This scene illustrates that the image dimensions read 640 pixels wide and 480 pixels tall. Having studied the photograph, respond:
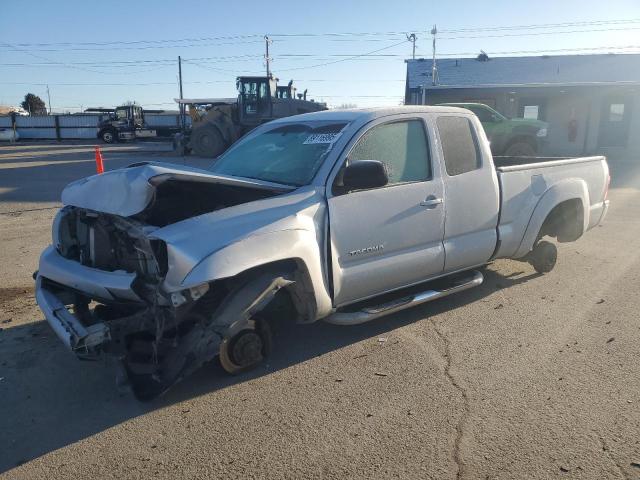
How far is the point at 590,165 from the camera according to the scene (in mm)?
6254

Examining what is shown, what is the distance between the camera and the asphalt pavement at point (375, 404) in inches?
113

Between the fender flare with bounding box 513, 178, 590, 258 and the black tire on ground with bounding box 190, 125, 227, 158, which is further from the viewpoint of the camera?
the black tire on ground with bounding box 190, 125, 227, 158

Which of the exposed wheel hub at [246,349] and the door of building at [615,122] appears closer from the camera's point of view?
the exposed wheel hub at [246,349]

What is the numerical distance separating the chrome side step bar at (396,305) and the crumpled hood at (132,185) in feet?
3.88

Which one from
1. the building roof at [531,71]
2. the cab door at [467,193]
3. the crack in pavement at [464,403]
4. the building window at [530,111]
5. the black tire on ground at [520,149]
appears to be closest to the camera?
the crack in pavement at [464,403]

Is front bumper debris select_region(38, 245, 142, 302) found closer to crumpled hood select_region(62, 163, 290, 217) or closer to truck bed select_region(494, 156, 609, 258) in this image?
crumpled hood select_region(62, 163, 290, 217)

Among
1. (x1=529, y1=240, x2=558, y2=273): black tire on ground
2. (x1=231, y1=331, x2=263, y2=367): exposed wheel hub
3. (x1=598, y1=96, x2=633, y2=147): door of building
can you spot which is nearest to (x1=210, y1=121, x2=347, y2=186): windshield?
(x1=231, y1=331, x2=263, y2=367): exposed wheel hub

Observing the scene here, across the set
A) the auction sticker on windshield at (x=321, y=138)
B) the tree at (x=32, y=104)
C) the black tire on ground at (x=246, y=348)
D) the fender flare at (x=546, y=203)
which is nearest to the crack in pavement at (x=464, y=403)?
the black tire on ground at (x=246, y=348)

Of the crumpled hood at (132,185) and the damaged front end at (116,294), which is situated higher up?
the crumpled hood at (132,185)

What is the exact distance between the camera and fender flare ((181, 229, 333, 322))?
328cm

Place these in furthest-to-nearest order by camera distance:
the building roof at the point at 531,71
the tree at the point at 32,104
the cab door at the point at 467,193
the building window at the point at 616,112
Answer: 1. the tree at the point at 32,104
2. the building roof at the point at 531,71
3. the building window at the point at 616,112
4. the cab door at the point at 467,193

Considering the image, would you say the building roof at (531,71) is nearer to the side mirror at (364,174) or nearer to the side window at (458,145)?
the side window at (458,145)

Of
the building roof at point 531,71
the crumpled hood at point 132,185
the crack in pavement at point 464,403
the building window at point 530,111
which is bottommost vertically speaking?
the crack in pavement at point 464,403

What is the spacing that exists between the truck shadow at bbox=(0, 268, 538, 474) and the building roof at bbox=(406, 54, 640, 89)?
23810 mm
